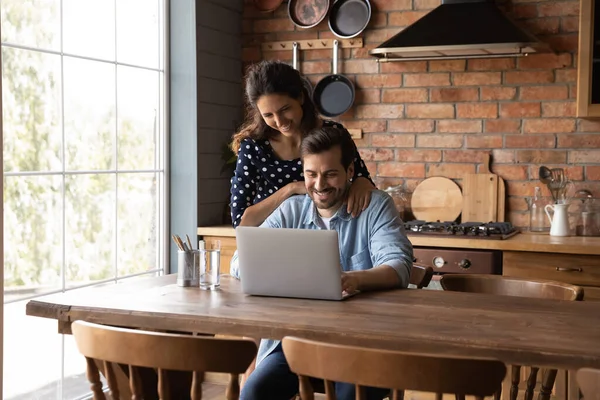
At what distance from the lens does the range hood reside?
4.14m

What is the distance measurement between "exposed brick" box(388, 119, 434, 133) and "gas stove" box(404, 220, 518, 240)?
588mm

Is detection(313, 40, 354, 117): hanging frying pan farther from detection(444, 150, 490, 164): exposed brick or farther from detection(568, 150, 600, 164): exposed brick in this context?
detection(568, 150, 600, 164): exposed brick

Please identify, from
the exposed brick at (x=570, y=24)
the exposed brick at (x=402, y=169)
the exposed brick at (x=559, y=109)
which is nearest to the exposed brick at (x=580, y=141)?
the exposed brick at (x=559, y=109)

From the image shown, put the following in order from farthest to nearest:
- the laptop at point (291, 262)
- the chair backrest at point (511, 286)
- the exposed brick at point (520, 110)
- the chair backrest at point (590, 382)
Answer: the exposed brick at point (520, 110) < the chair backrest at point (511, 286) < the laptop at point (291, 262) < the chair backrest at point (590, 382)

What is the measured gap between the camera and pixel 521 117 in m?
4.51

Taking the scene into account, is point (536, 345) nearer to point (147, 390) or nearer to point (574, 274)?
point (147, 390)

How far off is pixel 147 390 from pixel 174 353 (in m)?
0.70

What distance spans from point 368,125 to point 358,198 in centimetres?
205

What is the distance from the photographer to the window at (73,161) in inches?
138

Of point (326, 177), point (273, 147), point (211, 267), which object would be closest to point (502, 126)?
point (273, 147)

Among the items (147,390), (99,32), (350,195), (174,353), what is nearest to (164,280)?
(147,390)

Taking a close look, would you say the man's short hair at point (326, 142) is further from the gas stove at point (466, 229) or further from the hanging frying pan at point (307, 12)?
the hanging frying pan at point (307, 12)

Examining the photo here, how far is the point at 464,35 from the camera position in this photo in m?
4.20

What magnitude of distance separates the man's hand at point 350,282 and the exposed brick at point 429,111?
2.33 meters
